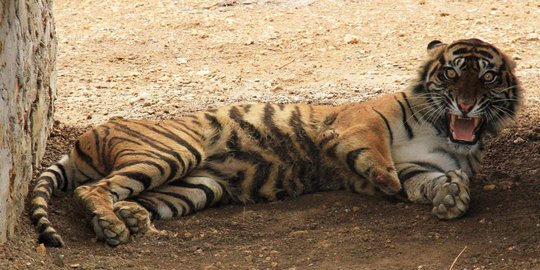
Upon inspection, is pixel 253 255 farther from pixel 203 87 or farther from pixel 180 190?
pixel 203 87

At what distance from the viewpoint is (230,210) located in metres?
5.67

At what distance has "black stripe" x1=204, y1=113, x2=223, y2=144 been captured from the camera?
5906mm

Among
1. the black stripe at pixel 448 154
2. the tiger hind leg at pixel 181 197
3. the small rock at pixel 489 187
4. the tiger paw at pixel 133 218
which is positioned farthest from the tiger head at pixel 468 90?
the tiger paw at pixel 133 218

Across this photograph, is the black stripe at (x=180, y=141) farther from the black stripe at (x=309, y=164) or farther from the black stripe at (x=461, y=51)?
the black stripe at (x=461, y=51)

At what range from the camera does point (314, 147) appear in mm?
5926

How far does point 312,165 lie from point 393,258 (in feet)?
Answer: 4.37

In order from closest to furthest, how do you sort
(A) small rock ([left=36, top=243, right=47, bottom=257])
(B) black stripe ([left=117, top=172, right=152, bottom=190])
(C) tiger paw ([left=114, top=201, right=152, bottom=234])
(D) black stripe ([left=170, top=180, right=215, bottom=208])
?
(A) small rock ([left=36, top=243, right=47, bottom=257]) → (C) tiger paw ([left=114, top=201, right=152, bottom=234]) → (B) black stripe ([left=117, top=172, right=152, bottom=190]) → (D) black stripe ([left=170, top=180, right=215, bottom=208])

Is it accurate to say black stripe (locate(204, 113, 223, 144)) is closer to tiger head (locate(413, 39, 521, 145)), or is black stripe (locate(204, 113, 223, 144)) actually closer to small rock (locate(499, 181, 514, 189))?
tiger head (locate(413, 39, 521, 145))

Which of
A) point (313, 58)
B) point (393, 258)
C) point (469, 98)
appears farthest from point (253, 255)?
point (313, 58)

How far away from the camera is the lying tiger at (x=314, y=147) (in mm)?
5504

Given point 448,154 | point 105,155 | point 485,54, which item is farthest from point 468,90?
point 105,155

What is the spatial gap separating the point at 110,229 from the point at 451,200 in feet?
6.15

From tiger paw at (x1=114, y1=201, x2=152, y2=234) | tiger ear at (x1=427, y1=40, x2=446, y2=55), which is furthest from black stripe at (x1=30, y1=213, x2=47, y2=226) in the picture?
tiger ear at (x1=427, y1=40, x2=446, y2=55)

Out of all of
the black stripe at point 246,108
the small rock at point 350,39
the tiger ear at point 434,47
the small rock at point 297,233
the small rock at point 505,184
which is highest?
the tiger ear at point 434,47
